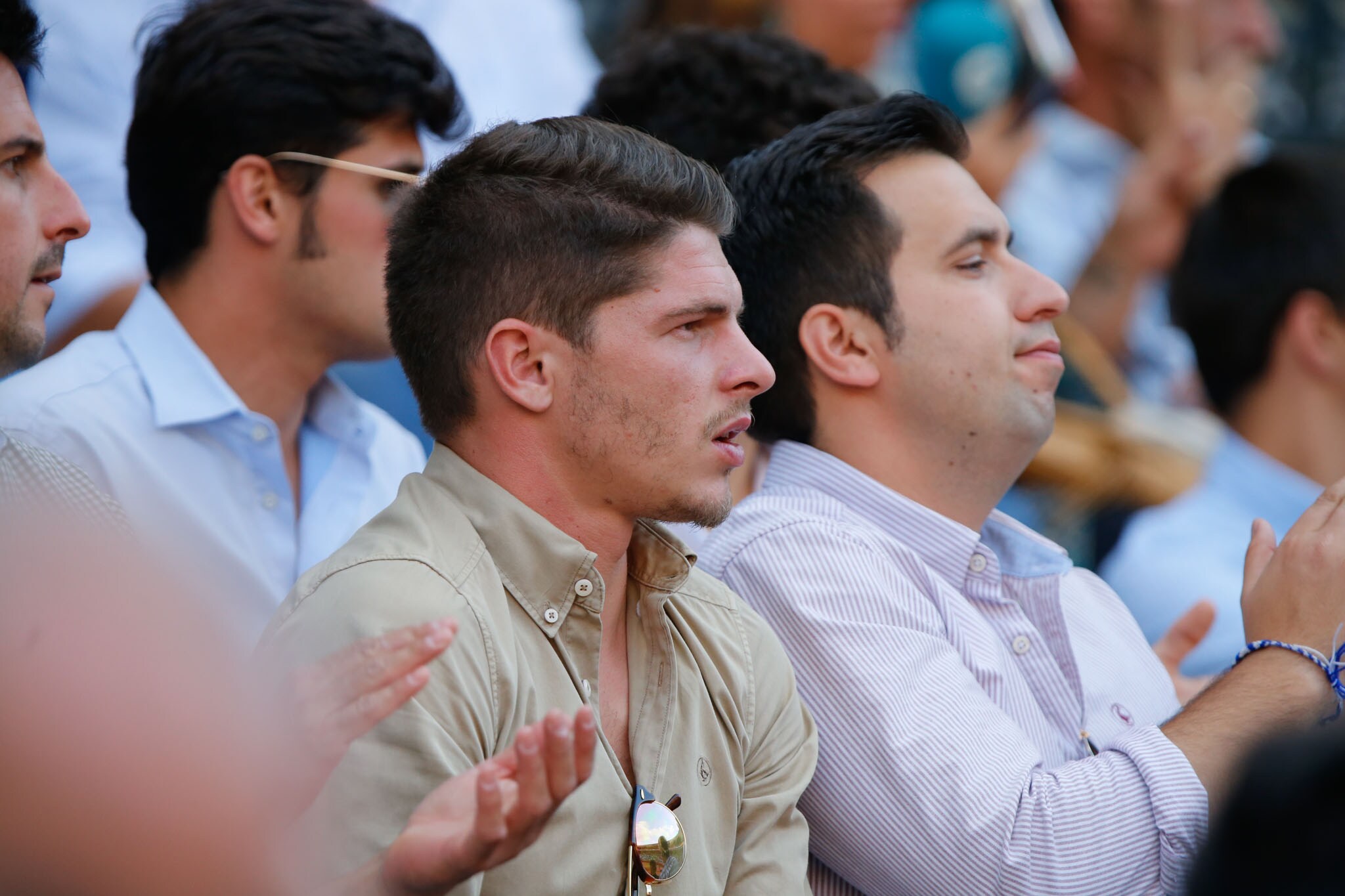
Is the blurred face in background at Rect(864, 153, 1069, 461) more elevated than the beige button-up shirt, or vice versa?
the blurred face in background at Rect(864, 153, 1069, 461)

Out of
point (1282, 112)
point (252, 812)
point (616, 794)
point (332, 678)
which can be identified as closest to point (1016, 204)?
point (1282, 112)

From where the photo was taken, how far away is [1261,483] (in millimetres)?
4410

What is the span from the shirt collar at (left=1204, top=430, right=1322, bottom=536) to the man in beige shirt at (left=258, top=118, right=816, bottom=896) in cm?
248

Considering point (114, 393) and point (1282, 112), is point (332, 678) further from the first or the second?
point (1282, 112)

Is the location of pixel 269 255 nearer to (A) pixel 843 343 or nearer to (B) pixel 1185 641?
(A) pixel 843 343

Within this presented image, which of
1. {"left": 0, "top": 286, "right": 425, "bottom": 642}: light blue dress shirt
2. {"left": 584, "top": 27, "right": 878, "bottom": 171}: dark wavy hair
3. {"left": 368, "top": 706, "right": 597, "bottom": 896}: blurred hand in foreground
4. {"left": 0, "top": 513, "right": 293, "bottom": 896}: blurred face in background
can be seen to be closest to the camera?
{"left": 0, "top": 513, "right": 293, "bottom": 896}: blurred face in background

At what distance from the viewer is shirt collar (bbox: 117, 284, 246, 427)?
3143 millimetres

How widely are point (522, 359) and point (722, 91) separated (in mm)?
1582

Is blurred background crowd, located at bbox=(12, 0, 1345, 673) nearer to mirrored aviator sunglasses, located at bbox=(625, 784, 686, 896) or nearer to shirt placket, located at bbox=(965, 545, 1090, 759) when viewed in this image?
shirt placket, located at bbox=(965, 545, 1090, 759)

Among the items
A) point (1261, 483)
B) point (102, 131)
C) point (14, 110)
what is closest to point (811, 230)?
point (14, 110)

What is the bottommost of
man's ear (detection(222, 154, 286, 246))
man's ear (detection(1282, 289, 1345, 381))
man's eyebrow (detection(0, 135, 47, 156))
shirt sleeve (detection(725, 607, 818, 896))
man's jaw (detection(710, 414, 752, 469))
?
shirt sleeve (detection(725, 607, 818, 896))

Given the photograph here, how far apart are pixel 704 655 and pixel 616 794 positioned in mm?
314

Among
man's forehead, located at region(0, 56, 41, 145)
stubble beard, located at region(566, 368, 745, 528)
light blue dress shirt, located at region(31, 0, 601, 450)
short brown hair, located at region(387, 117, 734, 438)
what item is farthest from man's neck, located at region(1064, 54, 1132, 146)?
man's forehead, located at region(0, 56, 41, 145)

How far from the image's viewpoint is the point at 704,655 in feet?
7.61
